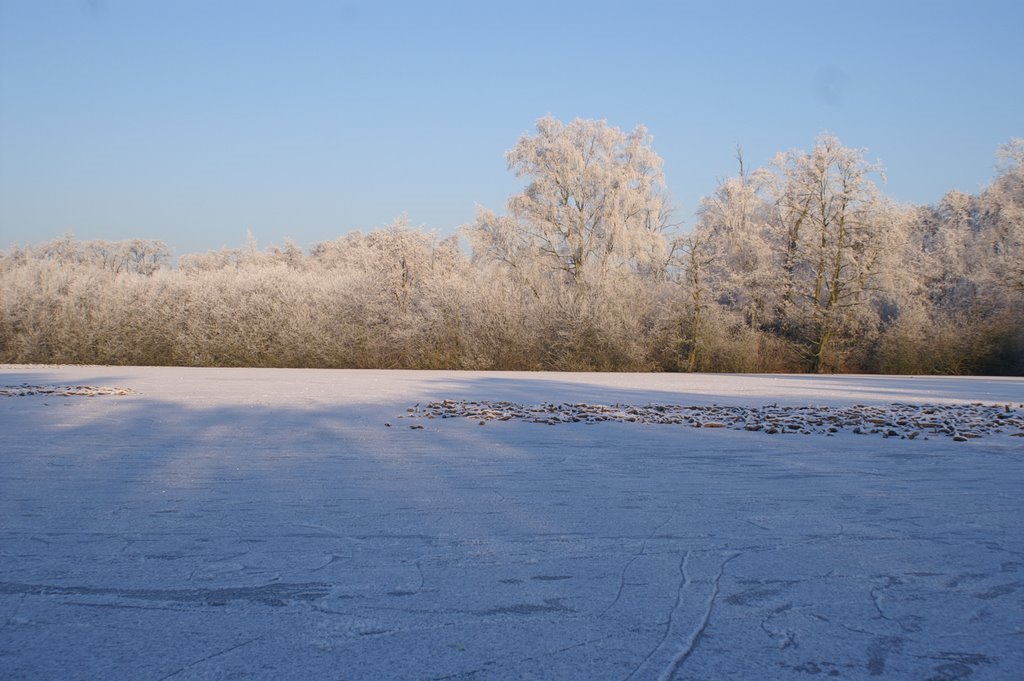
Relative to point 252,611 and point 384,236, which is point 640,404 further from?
point 384,236

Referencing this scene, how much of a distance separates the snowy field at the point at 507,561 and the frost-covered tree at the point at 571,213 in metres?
20.6

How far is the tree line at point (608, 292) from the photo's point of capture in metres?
23.3

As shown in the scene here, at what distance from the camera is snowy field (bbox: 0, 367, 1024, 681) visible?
6.58 feet

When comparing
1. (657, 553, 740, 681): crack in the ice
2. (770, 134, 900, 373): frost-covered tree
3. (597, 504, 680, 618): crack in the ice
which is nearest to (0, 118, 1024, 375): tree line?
(770, 134, 900, 373): frost-covered tree

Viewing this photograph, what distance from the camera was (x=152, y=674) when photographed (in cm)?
187

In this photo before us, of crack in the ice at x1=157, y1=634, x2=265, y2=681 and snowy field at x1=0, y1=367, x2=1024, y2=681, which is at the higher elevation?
snowy field at x1=0, y1=367, x2=1024, y2=681

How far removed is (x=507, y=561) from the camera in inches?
111

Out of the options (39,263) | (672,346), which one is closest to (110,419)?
(672,346)

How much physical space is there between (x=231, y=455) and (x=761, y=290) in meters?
22.3

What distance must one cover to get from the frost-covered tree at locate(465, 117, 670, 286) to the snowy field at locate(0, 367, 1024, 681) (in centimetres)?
2059

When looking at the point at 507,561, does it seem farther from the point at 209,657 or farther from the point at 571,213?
the point at 571,213

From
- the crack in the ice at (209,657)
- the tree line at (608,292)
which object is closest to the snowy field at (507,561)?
the crack in the ice at (209,657)

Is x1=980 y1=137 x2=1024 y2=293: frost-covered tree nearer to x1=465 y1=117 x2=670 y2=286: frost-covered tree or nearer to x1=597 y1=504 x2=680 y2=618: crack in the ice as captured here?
x1=465 y1=117 x2=670 y2=286: frost-covered tree

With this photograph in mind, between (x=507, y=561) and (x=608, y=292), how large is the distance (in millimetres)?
21316
